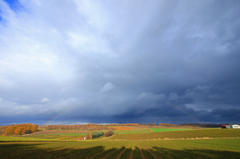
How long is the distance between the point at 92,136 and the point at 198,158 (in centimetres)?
11527

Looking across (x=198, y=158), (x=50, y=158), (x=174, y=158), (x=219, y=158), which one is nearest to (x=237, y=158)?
(x=219, y=158)

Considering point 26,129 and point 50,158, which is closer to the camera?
point 50,158

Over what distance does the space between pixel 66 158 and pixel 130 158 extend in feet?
39.9

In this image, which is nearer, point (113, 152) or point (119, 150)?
point (113, 152)

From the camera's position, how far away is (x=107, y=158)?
24.0 metres

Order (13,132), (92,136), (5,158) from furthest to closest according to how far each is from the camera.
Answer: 1. (13,132)
2. (92,136)
3. (5,158)

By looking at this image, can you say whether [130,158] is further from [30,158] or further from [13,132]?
[13,132]

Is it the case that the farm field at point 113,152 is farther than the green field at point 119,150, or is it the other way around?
the green field at point 119,150

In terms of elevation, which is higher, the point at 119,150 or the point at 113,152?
the point at 113,152

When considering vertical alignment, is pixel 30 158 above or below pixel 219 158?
above

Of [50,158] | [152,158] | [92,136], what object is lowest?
[92,136]

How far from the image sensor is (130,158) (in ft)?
80.6

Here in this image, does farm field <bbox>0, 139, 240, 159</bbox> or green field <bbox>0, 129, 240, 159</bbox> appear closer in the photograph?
farm field <bbox>0, 139, 240, 159</bbox>

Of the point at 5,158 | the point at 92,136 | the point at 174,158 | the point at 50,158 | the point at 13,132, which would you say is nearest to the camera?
the point at 5,158
